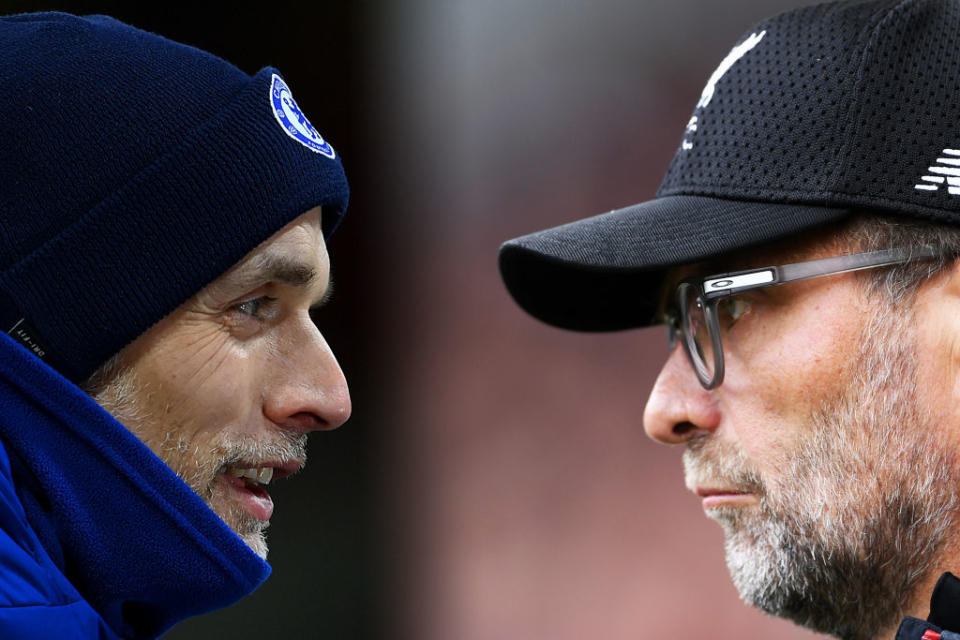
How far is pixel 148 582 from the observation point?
47.4 inches

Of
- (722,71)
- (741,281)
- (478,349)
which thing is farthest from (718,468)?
(478,349)

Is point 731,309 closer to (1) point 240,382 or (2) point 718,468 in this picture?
(2) point 718,468

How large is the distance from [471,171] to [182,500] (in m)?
2.49

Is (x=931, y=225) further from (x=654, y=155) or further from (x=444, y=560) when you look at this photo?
(x=444, y=560)

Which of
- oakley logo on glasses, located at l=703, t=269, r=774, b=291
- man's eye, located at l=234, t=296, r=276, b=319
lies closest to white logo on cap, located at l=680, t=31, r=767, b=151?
oakley logo on glasses, located at l=703, t=269, r=774, b=291

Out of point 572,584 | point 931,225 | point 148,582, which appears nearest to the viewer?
point 148,582

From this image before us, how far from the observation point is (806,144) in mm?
1433

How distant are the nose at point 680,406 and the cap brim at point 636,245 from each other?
17cm

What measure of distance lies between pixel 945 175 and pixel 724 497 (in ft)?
1.82

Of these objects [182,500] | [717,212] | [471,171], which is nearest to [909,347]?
[717,212]

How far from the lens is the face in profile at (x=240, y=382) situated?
1326 millimetres

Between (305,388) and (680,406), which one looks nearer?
(305,388)

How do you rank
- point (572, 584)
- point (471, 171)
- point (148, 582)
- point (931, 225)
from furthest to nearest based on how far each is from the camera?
1. point (471, 171)
2. point (572, 584)
3. point (931, 225)
4. point (148, 582)

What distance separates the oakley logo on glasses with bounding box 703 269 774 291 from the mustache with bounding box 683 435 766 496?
0.23 metres
